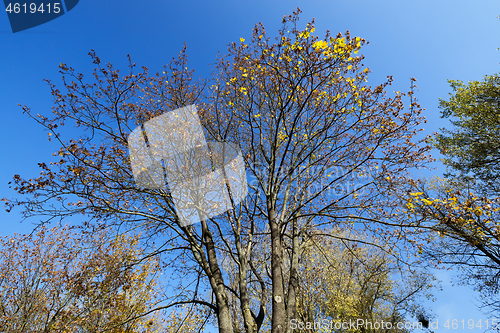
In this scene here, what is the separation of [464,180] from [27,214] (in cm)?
1558

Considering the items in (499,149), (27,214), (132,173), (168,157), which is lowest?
(27,214)

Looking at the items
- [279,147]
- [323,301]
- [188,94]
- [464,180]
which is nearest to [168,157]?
[188,94]

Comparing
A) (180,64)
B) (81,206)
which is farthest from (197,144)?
(81,206)

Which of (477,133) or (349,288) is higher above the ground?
(477,133)

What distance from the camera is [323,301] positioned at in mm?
13031

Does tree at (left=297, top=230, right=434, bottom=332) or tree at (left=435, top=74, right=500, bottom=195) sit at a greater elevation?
tree at (left=435, top=74, right=500, bottom=195)

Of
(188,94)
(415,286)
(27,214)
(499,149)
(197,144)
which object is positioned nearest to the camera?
(27,214)

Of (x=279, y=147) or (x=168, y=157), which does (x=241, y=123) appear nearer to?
(x=279, y=147)

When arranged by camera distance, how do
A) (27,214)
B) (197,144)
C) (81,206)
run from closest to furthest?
(27,214) → (81,206) → (197,144)

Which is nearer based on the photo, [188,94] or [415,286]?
[188,94]

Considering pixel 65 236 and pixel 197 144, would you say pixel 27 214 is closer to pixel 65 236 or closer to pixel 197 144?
pixel 197 144

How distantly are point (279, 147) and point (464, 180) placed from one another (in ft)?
32.0

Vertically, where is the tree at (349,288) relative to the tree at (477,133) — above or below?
below

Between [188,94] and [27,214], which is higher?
[188,94]
